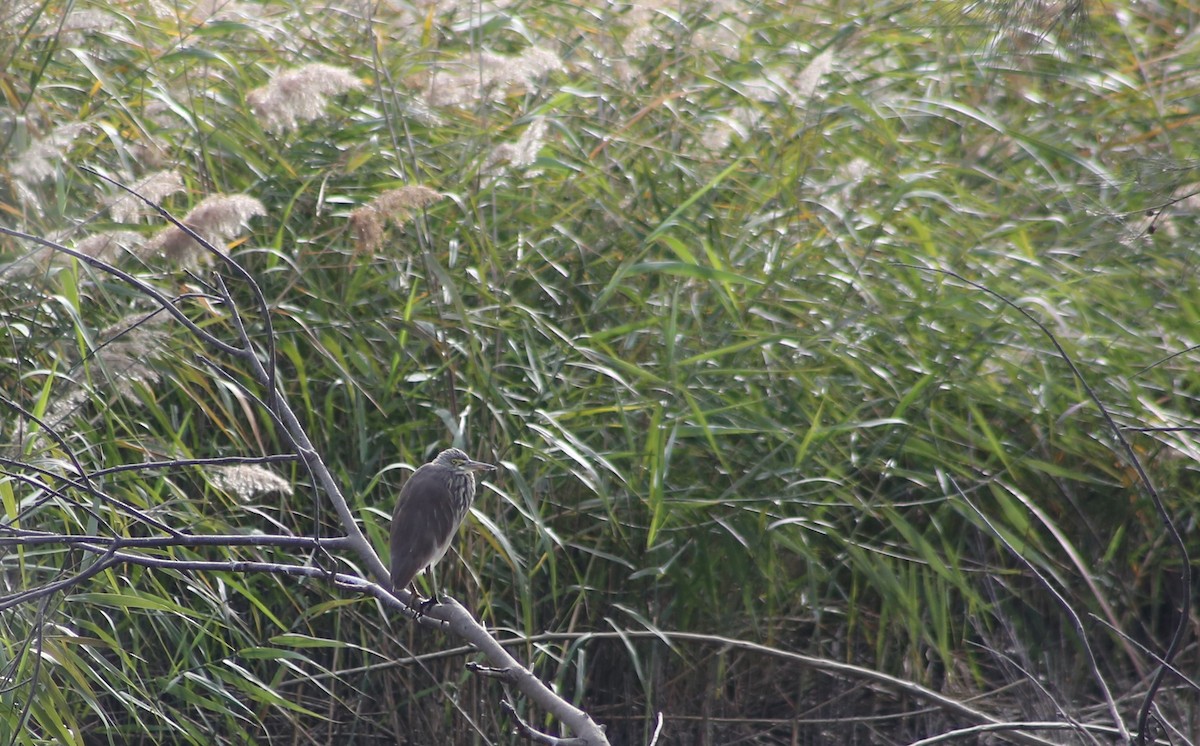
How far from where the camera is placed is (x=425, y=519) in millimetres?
2398

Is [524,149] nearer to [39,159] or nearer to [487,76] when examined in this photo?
[487,76]

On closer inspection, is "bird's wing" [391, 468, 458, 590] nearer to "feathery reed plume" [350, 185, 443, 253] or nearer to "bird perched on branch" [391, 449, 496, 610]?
"bird perched on branch" [391, 449, 496, 610]

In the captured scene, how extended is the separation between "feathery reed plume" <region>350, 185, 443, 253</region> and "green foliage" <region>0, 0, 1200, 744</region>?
0.01 metres

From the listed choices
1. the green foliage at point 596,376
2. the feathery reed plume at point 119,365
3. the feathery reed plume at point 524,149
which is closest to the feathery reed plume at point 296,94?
the green foliage at point 596,376

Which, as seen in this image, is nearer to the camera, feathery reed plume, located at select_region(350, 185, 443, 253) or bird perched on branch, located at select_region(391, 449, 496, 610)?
bird perched on branch, located at select_region(391, 449, 496, 610)

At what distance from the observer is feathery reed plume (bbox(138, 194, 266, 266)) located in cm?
250

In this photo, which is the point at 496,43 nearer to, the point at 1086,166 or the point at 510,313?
the point at 510,313

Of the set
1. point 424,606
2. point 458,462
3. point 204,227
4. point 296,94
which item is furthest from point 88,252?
point 424,606

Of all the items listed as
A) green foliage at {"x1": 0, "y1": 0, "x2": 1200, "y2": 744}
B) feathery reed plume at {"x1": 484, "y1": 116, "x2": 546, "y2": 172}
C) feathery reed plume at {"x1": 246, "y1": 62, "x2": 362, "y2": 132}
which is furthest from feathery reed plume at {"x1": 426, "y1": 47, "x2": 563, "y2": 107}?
feathery reed plume at {"x1": 246, "y1": 62, "x2": 362, "y2": 132}

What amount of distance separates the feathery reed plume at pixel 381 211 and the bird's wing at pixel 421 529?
0.55 m

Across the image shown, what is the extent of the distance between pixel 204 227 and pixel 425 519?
745mm

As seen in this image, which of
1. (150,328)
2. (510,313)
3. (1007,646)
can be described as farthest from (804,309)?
(150,328)

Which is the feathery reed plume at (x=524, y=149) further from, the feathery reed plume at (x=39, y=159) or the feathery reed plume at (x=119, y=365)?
the feathery reed plume at (x=39, y=159)

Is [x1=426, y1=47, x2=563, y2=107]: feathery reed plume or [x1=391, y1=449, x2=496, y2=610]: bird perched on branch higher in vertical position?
[x1=426, y1=47, x2=563, y2=107]: feathery reed plume
